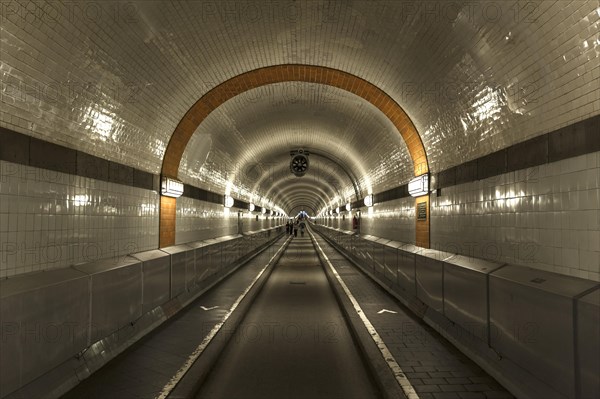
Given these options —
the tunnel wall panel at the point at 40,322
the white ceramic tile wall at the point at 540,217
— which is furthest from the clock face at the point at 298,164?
the tunnel wall panel at the point at 40,322

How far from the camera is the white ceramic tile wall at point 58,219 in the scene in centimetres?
421

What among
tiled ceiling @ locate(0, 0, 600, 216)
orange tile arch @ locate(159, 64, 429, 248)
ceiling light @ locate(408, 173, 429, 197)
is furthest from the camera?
orange tile arch @ locate(159, 64, 429, 248)

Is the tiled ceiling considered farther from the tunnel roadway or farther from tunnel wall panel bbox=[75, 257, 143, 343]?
the tunnel roadway

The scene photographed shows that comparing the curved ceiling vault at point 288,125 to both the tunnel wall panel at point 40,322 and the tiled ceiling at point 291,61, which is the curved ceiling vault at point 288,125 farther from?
the tunnel wall panel at point 40,322

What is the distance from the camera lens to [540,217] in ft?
15.4

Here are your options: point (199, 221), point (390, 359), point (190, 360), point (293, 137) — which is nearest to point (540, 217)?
point (390, 359)

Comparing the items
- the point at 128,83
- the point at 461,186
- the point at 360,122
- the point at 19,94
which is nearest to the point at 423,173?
the point at 461,186

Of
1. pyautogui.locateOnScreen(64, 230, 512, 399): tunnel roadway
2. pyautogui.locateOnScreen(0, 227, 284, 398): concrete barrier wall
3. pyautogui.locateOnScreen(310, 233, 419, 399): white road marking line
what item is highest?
pyautogui.locateOnScreen(0, 227, 284, 398): concrete barrier wall

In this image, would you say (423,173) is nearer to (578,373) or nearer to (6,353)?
(578,373)

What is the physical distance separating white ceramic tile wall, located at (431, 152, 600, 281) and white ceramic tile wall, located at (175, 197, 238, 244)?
6.47m

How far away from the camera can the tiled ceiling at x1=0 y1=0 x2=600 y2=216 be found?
13.5 feet

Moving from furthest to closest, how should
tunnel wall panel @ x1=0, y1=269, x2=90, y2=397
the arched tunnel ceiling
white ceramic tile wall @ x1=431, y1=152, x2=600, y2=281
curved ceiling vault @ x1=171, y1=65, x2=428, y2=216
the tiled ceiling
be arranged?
the arched tunnel ceiling
curved ceiling vault @ x1=171, y1=65, x2=428, y2=216
the tiled ceiling
white ceramic tile wall @ x1=431, y1=152, x2=600, y2=281
tunnel wall panel @ x1=0, y1=269, x2=90, y2=397

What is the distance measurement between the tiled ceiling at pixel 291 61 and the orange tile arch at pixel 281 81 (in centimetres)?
27

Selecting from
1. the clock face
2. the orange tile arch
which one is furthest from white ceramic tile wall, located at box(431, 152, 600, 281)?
the clock face
